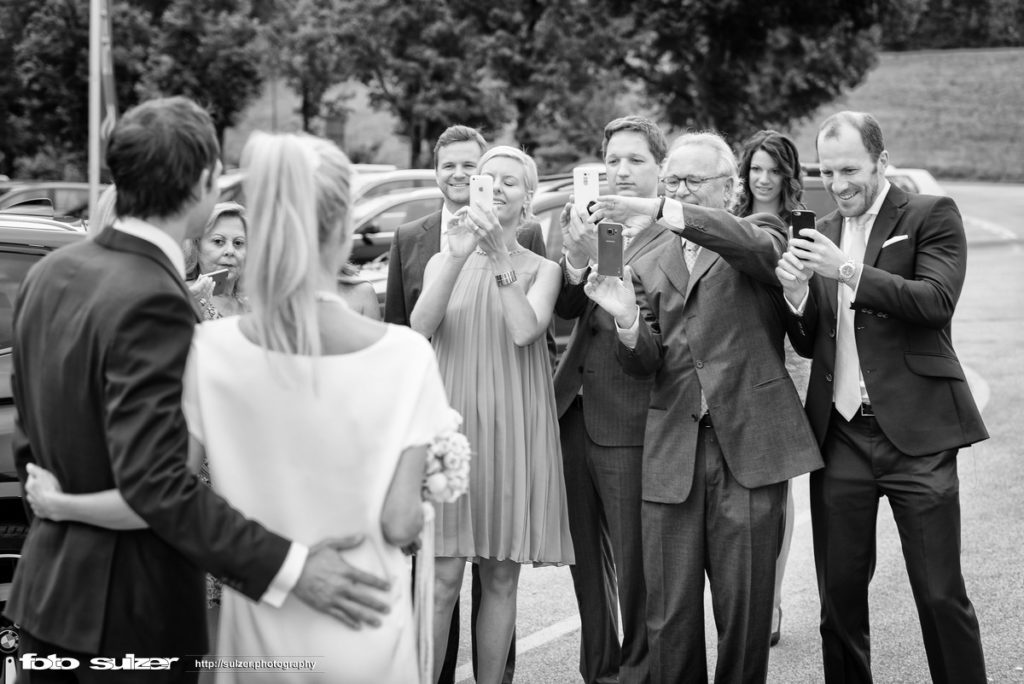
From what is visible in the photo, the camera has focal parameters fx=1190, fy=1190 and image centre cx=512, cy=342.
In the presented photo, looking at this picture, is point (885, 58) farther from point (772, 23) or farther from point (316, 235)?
point (316, 235)

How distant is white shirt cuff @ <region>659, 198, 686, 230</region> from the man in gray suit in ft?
1.20

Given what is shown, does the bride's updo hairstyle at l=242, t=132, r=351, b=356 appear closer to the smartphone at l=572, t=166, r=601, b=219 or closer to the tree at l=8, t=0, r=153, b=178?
the smartphone at l=572, t=166, r=601, b=219

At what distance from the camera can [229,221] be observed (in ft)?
16.4

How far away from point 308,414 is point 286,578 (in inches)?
13.3

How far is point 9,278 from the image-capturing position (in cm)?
509

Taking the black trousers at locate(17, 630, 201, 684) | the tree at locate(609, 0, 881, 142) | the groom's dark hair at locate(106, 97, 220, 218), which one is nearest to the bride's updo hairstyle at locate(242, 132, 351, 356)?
the groom's dark hair at locate(106, 97, 220, 218)

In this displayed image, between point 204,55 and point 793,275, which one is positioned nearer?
point 793,275

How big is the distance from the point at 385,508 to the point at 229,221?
2761 millimetres

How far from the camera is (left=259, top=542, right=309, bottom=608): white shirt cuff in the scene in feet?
→ 8.02

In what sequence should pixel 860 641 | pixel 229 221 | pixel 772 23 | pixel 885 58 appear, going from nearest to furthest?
pixel 860 641 → pixel 229 221 → pixel 772 23 → pixel 885 58

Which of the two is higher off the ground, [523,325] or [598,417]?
[523,325]

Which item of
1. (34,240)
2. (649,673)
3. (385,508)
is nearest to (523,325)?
(649,673)

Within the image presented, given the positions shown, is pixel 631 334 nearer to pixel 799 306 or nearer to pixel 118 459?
pixel 799 306

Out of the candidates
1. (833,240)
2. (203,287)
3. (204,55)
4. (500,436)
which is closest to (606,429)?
(500,436)
